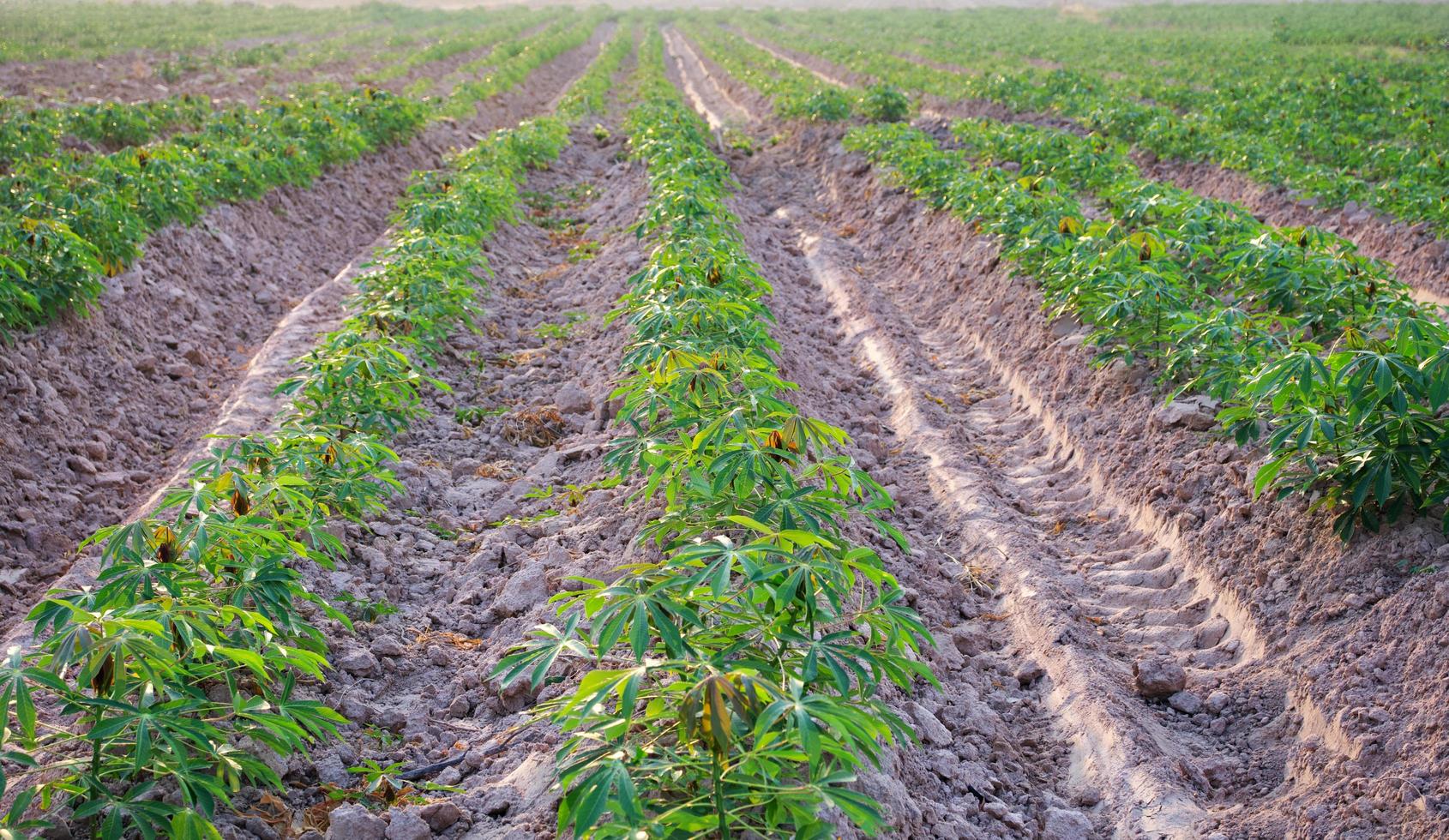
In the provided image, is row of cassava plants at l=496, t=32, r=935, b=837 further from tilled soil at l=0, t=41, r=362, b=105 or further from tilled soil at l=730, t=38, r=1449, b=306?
tilled soil at l=0, t=41, r=362, b=105

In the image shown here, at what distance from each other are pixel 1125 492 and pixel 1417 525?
4.35 feet

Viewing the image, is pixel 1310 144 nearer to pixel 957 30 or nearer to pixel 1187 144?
pixel 1187 144

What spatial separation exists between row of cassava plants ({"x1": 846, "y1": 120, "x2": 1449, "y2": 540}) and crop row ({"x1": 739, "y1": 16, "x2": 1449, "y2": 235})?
2.50 metres

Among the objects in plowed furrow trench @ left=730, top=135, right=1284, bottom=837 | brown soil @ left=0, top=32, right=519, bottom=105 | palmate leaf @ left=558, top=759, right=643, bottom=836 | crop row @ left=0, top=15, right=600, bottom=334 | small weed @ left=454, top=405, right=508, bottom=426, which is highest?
brown soil @ left=0, top=32, right=519, bottom=105

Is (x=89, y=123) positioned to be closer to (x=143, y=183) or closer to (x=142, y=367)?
(x=143, y=183)

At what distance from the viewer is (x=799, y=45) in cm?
3206

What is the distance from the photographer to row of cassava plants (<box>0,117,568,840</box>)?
2.22m

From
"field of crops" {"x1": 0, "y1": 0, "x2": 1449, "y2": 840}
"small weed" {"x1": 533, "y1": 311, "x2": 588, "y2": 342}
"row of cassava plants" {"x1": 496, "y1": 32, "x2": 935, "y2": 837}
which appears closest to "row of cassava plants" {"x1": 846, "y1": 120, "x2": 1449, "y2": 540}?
"field of crops" {"x1": 0, "y1": 0, "x2": 1449, "y2": 840}

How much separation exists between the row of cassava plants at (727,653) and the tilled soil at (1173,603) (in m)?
0.84

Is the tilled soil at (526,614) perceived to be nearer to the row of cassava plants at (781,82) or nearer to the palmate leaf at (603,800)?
the palmate leaf at (603,800)

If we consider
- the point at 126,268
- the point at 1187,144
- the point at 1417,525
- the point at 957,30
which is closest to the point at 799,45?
the point at 957,30

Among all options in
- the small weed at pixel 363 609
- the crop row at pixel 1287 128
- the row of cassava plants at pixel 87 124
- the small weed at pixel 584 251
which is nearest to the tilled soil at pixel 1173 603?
the small weed at pixel 363 609

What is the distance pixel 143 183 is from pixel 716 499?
22.0ft

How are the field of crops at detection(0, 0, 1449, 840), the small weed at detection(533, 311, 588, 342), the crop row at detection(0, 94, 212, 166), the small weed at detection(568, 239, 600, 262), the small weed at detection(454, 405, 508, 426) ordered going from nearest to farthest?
1. the field of crops at detection(0, 0, 1449, 840)
2. the small weed at detection(454, 405, 508, 426)
3. the small weed at detection(533, 311, 588, 342)
4. the small weed at detection(568, 239, 600, 262)
5. the crop row at detection(0, 94, 212, 166)
